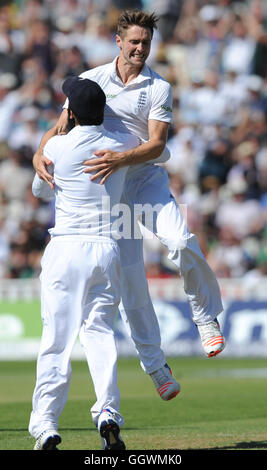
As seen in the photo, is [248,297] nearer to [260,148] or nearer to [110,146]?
[260,148]

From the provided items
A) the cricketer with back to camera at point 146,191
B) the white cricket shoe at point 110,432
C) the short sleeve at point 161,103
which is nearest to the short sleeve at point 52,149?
the cricketer with back to camera at point 146,191

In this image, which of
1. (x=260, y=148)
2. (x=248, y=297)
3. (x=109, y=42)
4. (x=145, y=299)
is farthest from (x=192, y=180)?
(x=145, y=299)

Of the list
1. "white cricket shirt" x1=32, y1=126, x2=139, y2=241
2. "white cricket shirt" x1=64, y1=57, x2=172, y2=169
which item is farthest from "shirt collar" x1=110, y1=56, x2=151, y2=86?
"white cricket shirt" x1=32, y1=126, x2=139, y2=241

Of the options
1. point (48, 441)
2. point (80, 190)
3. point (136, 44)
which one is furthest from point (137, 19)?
point (48, 441)

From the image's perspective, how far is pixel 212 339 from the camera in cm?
802

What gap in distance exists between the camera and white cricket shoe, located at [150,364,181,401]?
817 centimetres

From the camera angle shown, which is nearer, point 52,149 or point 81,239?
point 81,239

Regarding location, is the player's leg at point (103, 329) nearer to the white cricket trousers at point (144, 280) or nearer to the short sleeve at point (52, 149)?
the short sleeve at point (52, 149)

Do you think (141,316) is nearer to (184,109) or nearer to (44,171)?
(44,171)

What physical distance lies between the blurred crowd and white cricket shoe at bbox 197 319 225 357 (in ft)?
31.0

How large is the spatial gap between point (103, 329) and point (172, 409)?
3716 mm

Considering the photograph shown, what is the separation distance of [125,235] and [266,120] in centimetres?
1192

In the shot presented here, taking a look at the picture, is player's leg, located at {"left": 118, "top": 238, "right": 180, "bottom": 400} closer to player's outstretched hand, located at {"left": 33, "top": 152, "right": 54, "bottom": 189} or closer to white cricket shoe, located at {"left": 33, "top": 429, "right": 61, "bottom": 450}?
player's outstretched hand, located at {"left": 33, "top": 152, "right": 54, "bottom": 189}

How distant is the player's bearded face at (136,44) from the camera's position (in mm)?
7754
